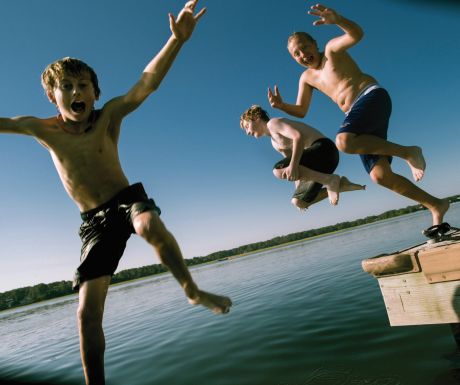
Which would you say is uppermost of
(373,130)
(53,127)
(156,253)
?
(53,127)

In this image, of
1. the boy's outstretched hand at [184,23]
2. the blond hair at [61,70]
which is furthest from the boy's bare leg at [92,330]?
the boy's outstretched hand at [184,23]

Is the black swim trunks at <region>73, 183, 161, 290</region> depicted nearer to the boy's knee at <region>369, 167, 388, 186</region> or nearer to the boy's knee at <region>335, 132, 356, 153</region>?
the boy's knee at <region>335, 132, 356, 153</region>

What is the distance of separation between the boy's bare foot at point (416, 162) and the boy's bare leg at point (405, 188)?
13 centimetres

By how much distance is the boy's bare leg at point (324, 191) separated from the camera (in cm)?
471

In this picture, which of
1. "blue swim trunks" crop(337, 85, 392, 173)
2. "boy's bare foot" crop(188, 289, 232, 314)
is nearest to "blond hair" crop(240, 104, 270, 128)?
"blue swim trunks" crop(337, 85, 392, 173)

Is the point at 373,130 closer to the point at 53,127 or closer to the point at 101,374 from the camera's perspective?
the point at 53,127

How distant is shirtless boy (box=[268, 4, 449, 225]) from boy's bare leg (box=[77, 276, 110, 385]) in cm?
295

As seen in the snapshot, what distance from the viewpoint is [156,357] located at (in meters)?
8.96

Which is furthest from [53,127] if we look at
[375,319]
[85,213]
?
[375,319]

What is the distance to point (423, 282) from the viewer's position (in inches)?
134

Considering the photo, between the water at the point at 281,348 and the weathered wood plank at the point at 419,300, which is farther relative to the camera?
the water at the point at 281,348

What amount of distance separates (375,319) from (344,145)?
17.8 feet

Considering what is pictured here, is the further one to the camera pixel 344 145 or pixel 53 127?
pixel 344 145

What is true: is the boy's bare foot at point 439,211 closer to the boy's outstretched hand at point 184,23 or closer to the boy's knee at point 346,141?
the boy's knee at point 346,141
